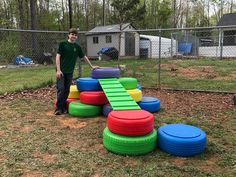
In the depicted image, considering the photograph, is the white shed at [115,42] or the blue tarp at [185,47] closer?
the blue tarp at [185,47]

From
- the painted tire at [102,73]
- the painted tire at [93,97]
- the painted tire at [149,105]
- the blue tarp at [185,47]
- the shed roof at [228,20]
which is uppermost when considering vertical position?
the shed roof at [228,20]

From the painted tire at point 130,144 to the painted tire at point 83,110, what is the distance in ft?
6.21

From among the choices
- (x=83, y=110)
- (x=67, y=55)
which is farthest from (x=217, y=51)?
(x=83, y=110)

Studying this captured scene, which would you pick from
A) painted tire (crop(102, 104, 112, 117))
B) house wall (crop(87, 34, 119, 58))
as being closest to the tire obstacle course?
painted tire (crop(102, 104, 112, 117))

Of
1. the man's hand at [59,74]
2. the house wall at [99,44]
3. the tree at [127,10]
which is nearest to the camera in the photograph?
the man's hand at [59,74]

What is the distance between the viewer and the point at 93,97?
19.2 feet

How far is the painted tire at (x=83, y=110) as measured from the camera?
5.83 m

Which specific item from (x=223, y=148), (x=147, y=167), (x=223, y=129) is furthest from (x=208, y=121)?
(x=147, y=167)

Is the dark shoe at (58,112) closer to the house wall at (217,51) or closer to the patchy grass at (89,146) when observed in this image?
the patchy grass at (89,146)

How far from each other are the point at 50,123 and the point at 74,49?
5.56 feet

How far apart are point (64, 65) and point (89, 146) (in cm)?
233

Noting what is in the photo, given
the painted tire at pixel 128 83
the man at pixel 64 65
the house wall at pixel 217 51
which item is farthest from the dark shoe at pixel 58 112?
the house wall at pixel 217 51

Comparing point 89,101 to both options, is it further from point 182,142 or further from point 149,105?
point 182,142

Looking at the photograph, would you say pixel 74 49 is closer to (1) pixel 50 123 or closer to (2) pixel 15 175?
(1) pixel 50 123
